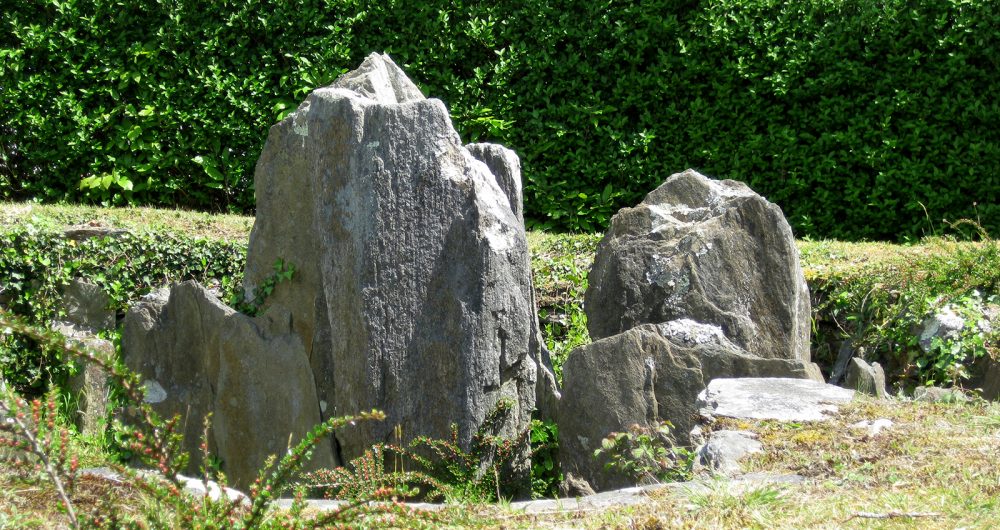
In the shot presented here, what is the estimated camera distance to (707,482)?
3.55 metres

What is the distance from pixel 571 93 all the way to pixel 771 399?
5239 millimetres

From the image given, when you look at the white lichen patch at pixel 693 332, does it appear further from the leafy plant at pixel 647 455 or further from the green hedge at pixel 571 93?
the green hedge at pixel 571 93

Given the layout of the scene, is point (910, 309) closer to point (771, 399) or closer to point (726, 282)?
point (726, 282)

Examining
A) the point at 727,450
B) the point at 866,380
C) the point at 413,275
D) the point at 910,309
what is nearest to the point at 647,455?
the point at 727,450

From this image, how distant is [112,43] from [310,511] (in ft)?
23.0

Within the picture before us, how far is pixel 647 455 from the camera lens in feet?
14.6

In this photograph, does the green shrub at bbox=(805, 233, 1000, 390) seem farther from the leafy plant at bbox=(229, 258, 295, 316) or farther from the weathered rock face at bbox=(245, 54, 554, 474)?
the leafy plant at bbox=(229, 258, 295, 316)

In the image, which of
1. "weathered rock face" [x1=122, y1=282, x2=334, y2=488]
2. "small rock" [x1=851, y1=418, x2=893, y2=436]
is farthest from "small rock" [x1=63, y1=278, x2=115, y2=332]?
"small rock" [x1=851, y1=418, x2=893, y2=436]

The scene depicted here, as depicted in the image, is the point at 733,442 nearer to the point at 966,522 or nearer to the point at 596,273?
the point at 966,522

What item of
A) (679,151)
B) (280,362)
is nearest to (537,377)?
(280,362)

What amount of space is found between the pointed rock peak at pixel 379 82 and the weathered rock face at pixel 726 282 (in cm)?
155

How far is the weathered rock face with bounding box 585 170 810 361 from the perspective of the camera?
218 inches

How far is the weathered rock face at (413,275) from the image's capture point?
4.91 meters

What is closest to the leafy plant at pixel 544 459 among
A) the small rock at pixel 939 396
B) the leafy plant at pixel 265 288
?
the leafy plant at pixel 265 288
